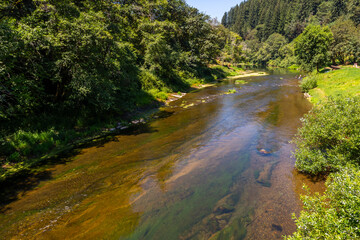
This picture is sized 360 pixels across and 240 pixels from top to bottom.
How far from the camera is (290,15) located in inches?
5330

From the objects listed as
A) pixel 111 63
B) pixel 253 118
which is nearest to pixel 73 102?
pixel 111 63

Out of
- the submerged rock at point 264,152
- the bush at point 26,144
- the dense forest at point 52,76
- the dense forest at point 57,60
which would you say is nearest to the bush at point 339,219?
the submerged rock at point 264,152

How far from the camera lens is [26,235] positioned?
6102 mm

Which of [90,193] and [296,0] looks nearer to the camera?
[90,193]

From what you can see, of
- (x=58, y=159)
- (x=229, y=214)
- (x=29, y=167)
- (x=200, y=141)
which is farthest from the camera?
(x=200, y=141)

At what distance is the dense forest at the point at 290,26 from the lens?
58.7m

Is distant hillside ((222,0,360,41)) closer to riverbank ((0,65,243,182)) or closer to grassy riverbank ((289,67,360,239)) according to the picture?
grassy riverbank ((289,67,360,239))

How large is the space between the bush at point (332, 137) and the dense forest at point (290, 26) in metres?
63.7

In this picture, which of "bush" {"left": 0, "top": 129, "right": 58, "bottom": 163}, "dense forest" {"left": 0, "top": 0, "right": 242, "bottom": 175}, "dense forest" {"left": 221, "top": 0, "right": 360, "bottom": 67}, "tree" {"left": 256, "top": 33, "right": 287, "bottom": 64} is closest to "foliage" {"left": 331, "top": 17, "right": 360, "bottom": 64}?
"dense forest" {"left": 221, "top": 0, "right": 360, "bottom": 67}

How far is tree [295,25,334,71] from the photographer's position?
43.5 m

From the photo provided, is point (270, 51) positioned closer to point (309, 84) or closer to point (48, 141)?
point (309, 84)

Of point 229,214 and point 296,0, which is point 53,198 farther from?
point 296,0

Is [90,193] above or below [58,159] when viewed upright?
below

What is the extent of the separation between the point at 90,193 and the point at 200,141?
8278mm
